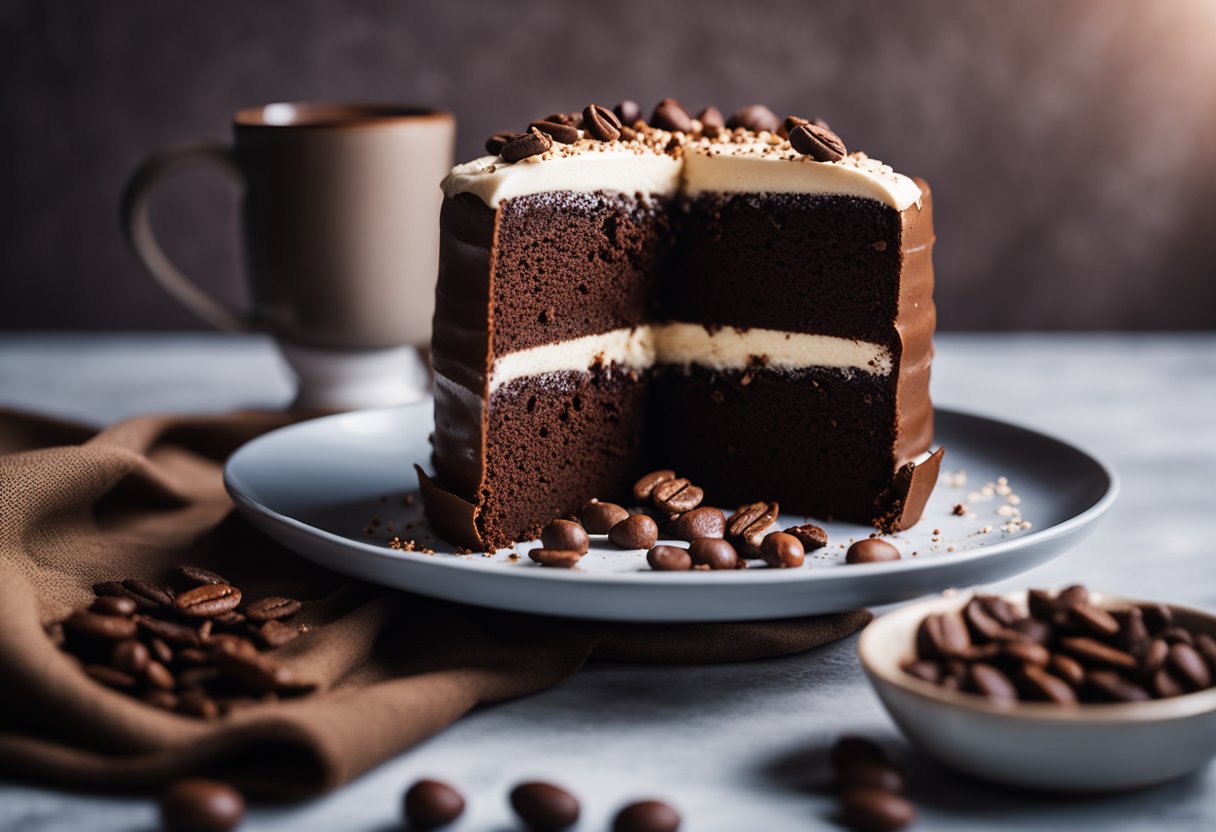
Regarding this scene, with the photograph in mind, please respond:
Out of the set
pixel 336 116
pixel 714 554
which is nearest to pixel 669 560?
pixel 714 554

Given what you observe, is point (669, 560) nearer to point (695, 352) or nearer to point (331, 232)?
point (695, 352)

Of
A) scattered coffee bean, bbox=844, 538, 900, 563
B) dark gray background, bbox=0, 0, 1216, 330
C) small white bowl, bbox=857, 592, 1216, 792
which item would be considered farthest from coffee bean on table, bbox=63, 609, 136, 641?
dark gray background, bbox=0, 0, 1216, 330

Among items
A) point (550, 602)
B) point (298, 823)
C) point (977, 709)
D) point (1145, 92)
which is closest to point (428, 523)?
point (550, 602)

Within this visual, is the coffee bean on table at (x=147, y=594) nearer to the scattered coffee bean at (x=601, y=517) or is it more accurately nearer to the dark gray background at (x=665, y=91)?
the scattered coffee bean at (x=601, y=517)

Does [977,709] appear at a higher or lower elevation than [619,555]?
higher

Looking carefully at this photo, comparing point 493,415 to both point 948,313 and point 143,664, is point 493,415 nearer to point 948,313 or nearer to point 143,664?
point 143,664

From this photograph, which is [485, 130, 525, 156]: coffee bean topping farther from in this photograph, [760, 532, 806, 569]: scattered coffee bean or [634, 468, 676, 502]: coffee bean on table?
[760, 532, 806, 569]: scattered coffee bean

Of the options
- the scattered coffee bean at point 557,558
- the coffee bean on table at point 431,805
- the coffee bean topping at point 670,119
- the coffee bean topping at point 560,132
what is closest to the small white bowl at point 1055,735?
the coffee bean on table at point 431,805
